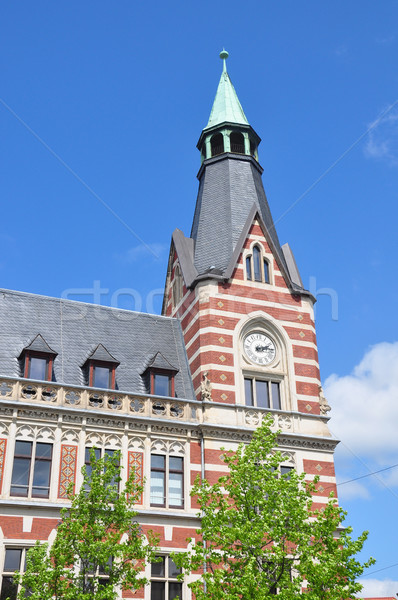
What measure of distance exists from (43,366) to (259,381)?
9.72 metres

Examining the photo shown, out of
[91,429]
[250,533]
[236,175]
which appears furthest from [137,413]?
[236,175]

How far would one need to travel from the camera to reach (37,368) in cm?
3069

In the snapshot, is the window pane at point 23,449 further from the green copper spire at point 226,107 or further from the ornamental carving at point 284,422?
the green copper spire at point 226,107

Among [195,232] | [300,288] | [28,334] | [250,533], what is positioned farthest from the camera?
[195,232]

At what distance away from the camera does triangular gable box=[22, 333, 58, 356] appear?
30609 mm

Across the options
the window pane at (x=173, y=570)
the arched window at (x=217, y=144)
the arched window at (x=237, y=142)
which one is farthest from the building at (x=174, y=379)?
the arched window at (x=217, y=144)

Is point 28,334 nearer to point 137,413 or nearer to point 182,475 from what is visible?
point 137,413

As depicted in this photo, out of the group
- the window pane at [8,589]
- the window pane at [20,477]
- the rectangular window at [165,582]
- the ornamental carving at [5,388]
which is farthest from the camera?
the ornamental carving at [5,388]

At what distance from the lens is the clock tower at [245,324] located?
32.0m

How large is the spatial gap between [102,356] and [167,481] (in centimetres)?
605

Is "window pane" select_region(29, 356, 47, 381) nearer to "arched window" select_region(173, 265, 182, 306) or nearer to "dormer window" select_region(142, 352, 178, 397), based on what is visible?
"dormer window" select_region(142, 352, 178, 397)

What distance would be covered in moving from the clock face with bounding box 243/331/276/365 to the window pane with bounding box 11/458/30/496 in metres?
11.2

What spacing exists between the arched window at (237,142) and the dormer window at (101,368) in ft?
52.9

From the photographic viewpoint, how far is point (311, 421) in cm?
3303
